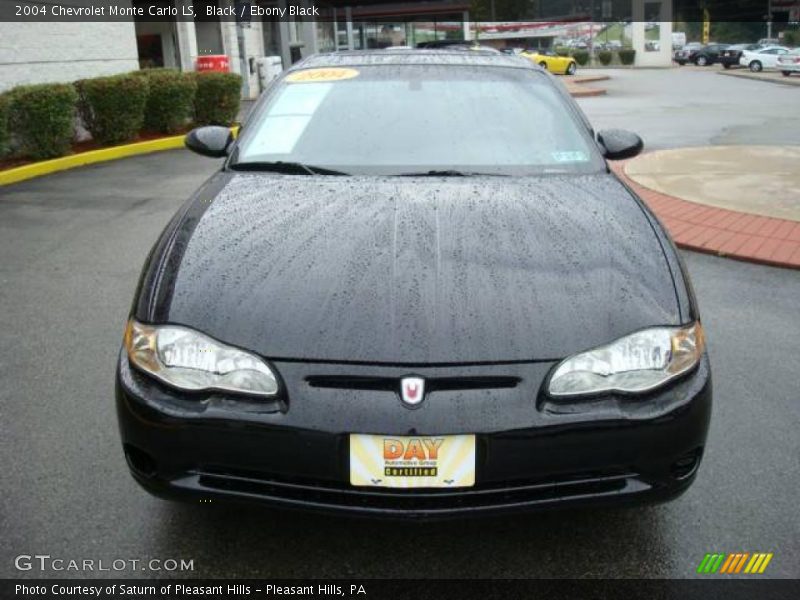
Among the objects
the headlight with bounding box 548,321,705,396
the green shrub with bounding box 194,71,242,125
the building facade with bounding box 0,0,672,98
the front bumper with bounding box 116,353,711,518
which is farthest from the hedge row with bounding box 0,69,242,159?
the headlight with bounding box 548,321,705,396

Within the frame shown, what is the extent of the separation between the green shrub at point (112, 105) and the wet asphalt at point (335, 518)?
669 cm

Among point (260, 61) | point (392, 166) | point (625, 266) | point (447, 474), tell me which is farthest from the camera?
point (260, 61)

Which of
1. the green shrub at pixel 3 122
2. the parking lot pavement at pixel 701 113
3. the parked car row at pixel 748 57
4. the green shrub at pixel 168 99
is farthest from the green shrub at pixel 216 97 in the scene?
the parked car row at pixel 748 57

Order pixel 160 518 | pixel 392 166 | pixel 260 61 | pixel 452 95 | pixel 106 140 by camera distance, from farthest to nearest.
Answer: pixel 260 61 < pixel 106 140 < pixel 452 95 < pixel 392 166 < pixel 160 518

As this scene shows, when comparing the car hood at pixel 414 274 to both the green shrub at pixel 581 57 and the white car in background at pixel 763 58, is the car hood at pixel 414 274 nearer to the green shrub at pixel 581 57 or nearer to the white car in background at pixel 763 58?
the white car in background at pixel 763 58

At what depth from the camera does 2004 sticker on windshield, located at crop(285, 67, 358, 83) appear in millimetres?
3785

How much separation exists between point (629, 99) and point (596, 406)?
22367mm

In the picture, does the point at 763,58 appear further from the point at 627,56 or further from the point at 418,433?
the point at 418,433

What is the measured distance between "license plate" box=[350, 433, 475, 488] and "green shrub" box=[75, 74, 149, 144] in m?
10.8

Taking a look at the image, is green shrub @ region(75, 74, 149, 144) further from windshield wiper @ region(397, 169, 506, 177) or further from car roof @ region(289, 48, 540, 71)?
windshield wiper @ region(397, 169, 506, 177)

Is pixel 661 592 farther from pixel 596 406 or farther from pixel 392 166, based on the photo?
pixel 392 166

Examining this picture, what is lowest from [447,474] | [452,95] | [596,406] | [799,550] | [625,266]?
[799,550]

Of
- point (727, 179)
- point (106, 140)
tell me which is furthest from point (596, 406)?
point (106, 140)

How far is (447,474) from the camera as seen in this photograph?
81.4 inches
